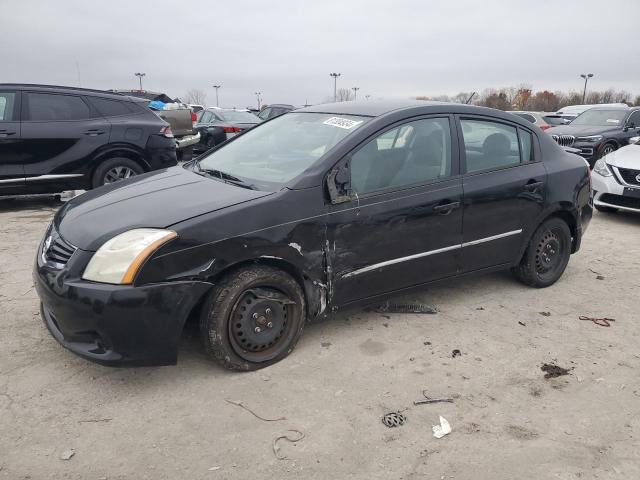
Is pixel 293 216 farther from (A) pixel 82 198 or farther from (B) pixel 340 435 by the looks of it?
(A) pixel 82 198

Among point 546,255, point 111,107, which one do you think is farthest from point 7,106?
point 546,255

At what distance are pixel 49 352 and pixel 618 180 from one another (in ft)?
23.5

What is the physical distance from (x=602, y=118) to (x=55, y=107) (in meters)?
12.6

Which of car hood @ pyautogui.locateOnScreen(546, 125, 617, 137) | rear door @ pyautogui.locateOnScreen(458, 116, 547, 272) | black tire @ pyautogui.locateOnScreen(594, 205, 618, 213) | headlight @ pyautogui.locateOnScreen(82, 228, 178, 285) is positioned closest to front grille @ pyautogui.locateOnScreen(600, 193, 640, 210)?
black tire @ pyautogui.locateOnScreen(594, 205, 618, 213)

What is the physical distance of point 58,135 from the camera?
271 inches

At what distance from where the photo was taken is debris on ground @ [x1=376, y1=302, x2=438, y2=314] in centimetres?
399

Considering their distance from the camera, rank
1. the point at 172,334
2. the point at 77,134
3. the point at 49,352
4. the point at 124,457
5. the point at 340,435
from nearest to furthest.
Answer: the point at 124,457, the point at 340,435, the point at 172,334, the point at 49,352, the point at 77,134

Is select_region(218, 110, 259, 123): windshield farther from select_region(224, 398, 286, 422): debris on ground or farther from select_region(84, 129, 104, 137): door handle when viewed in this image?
select_region(224, 398, 286, 422): debris on ground

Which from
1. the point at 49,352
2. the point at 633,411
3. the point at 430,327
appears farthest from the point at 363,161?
the point at 49,352

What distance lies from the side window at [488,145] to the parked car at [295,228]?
1cm

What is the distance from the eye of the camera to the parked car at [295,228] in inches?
108

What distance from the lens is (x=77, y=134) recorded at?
699 centimetres

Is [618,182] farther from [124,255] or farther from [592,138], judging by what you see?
[124,255]

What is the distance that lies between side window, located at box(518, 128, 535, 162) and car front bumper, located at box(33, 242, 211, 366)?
9.43 ft
